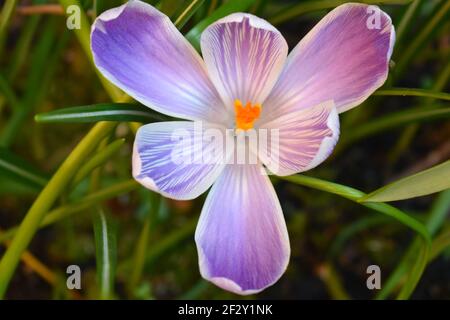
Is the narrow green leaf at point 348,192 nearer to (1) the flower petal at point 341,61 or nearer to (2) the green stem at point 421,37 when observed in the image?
(1) the flower petal at point 341,61

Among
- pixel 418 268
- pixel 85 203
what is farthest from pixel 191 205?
pixel 418 268

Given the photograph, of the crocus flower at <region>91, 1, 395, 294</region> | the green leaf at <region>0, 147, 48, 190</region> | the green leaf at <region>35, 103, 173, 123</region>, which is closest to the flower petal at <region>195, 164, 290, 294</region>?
the crocus flower at <region>91, 1, 395, 294</region>

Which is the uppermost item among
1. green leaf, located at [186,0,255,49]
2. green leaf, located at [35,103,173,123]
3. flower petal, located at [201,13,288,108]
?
green leaf, located at [186,0,255,49]

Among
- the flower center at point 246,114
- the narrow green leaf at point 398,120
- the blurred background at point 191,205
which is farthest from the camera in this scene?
the blurred background at point 191,205

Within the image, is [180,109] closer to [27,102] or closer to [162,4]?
[162,4]

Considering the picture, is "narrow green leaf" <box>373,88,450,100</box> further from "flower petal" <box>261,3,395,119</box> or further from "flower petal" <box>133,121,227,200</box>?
"flower petal" <box>133,121,227,200</box>

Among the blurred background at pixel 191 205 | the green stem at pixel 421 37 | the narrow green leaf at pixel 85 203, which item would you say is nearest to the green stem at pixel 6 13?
the blurred background at pixel 191 205

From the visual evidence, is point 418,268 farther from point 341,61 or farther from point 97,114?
point 97,114
